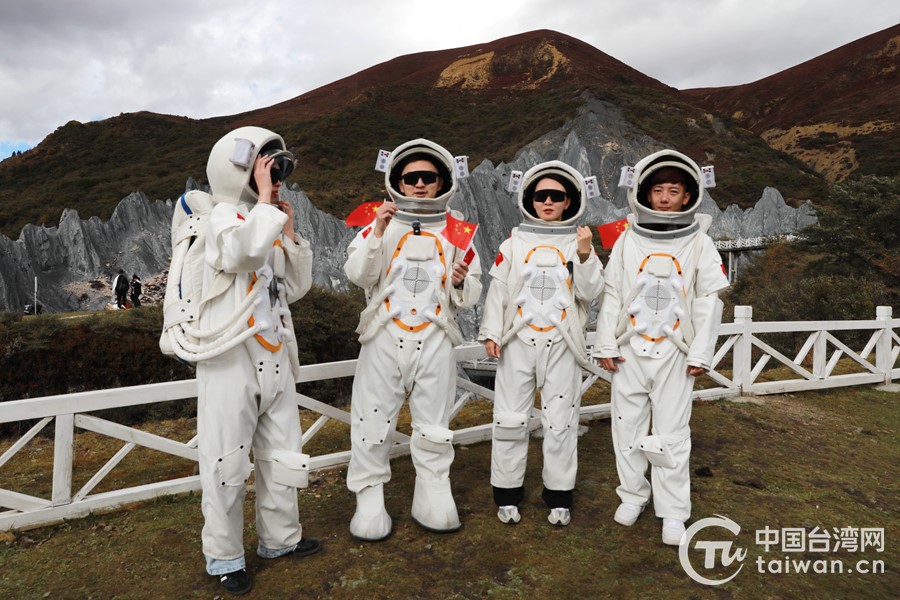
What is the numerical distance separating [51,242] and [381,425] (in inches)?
1398

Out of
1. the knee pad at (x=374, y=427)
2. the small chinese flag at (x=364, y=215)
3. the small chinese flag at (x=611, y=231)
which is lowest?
the knee pad at (x=374, y=427)

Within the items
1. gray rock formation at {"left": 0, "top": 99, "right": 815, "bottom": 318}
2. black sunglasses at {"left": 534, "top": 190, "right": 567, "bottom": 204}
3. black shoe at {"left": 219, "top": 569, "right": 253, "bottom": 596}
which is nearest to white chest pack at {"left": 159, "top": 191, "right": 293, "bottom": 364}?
black shoe at {"left": 219, "top": 569, "right": 253, "bottom": 596}

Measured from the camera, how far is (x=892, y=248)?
62.2 ft

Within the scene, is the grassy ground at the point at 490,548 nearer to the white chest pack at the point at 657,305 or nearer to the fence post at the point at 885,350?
the white chest pack at the point at 657,305

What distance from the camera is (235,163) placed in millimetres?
2697

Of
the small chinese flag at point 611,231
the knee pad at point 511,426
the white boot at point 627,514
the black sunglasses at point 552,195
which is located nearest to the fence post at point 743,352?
the small chinese flag at point 611,231

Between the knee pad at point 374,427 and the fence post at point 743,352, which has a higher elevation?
the knee pad at point 374,427

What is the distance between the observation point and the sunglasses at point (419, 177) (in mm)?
3365

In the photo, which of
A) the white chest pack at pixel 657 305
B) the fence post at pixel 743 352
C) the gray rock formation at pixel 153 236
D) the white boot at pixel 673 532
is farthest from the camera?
the gray rock formation at pixel 153 236

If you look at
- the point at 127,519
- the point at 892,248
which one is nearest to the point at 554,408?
the point at 127,519

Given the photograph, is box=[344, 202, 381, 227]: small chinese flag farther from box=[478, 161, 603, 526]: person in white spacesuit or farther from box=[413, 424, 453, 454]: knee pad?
box=[413, 424, 453, 454]: knee pad

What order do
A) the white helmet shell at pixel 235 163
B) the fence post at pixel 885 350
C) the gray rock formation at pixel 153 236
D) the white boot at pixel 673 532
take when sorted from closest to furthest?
the white helmet shell at pixel 235 163 < the white boot at pixel 673 532 < the fence post at pixel 885 350 < the gray rock formation at pixel 153 236

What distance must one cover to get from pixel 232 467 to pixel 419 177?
1931 millimetres

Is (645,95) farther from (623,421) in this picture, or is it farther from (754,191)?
(623,421)
